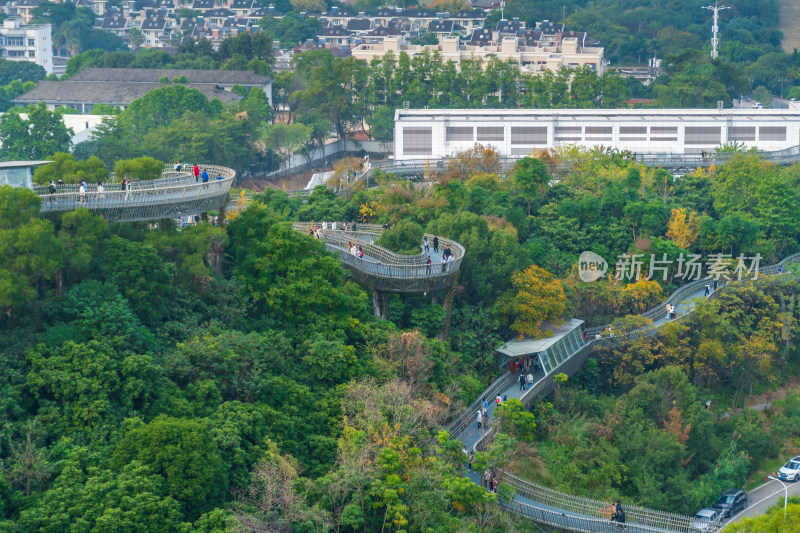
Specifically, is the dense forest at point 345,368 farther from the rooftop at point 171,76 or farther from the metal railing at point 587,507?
the rooftop at point 171,76

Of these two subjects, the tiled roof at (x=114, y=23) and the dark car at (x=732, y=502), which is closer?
the dark car at (x=732, y=502)

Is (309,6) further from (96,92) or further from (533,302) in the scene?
(533,302)

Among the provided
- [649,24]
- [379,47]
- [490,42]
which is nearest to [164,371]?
[379,47]

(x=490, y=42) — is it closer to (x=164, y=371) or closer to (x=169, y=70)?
(x=169, y=70)

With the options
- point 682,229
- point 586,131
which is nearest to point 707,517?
point 682,229

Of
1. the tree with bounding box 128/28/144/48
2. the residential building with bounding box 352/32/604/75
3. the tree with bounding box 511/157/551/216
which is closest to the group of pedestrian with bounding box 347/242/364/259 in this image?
the tree with bounding box 511/157/551/216

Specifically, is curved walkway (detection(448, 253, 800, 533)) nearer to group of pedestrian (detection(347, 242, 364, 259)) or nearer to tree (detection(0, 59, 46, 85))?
group of pedestrian (detection(347, 242, 364, 259))

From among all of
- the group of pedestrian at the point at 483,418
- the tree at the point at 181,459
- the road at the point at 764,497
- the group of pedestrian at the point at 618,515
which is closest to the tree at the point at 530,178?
the group of pedestrian at the point at 483,418
